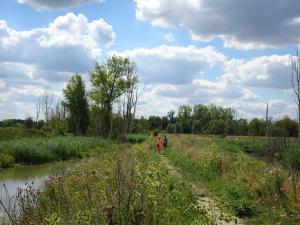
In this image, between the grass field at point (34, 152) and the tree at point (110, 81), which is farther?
the tree at point (110, 81)

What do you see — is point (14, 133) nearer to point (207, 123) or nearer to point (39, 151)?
point (39, 151)

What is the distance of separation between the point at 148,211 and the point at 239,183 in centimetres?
830

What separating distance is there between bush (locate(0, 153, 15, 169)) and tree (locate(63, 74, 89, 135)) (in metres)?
42.2

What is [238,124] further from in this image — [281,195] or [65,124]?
[281,195]

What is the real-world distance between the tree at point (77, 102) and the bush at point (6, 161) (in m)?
42.2

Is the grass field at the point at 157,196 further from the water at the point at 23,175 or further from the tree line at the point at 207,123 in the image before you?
the tree line at the point at 207,123

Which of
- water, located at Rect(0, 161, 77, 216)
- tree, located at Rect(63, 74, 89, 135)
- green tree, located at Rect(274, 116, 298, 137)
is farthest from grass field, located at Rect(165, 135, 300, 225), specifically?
green tree, located at Rect(274, 116, 298, 137)

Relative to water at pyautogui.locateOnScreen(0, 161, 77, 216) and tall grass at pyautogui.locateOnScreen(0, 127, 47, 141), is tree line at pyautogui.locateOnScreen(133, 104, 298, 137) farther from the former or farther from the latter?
water at pyautogui.locateOnScreen(0, 161, 77, 216)

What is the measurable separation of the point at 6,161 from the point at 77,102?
4340 cm

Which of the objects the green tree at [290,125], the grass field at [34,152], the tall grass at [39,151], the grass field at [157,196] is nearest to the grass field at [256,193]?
the grass field at [157,196]

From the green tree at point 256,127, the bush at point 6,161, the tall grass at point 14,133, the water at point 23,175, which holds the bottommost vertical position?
the water at point 23,175

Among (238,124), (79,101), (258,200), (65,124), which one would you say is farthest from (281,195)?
(238,124)

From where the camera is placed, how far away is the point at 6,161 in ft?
97.9

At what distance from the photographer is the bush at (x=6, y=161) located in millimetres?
29297
